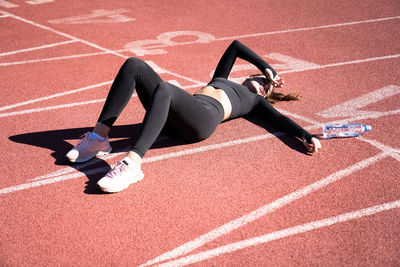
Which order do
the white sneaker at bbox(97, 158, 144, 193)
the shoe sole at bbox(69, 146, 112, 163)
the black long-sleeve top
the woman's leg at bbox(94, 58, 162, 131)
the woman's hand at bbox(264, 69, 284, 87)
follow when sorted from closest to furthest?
1. the white sneaker at bbox(97, 158, 144, 193)
2. the woman's leg at bbox(94, 58, 162, 131)
3. the shoe sole at bbox(69, 146, 112, 163)
4. the black long-sleeve top
5. the woman's hand at bbox(264, 69, 284, 87)

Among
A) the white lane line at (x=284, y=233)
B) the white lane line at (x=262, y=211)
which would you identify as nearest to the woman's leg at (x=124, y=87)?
the white lane line at (x=262, y=211)

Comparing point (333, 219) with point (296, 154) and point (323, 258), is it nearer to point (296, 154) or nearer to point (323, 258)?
point (323, 258)

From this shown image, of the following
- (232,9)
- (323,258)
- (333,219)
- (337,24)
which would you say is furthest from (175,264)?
(232,9)

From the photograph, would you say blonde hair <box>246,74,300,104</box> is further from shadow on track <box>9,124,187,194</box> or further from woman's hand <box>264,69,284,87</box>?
shadow on track <box>9,124,187,194</box>

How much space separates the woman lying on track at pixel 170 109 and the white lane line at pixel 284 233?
968 millimetres

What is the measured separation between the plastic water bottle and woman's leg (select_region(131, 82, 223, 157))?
135cm

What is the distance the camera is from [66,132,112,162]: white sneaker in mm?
4172

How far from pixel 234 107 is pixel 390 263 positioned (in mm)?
2286

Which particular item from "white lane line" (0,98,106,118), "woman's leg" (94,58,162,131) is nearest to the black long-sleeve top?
"woman's leg" (94,58,162,131)

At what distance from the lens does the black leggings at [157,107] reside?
150 inches

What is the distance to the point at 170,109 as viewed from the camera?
3982 millimetres

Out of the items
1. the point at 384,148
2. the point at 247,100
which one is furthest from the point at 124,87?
the point at 384,148

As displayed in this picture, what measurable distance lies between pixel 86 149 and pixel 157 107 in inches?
36.9

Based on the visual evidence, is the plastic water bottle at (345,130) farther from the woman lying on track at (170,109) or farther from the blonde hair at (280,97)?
the blonde hair at (280,97)
